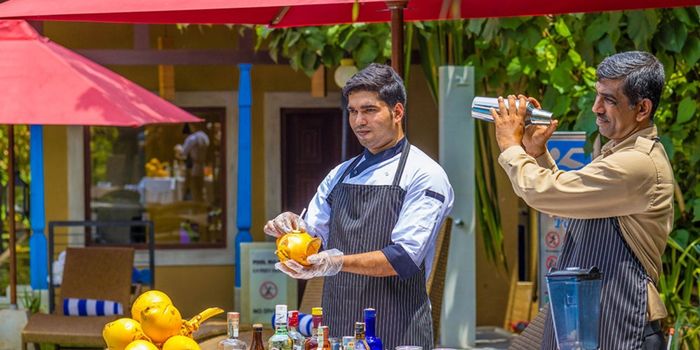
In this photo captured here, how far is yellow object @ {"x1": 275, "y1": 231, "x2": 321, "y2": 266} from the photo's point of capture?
336 centimetres

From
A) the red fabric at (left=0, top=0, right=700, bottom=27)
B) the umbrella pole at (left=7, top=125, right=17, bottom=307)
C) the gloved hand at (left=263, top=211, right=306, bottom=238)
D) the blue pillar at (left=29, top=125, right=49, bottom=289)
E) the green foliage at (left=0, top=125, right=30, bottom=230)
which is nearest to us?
the gloved hand at (left=263, top=211, right=306, bottom=238)

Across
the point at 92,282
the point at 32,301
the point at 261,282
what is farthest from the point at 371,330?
the point at 32,301

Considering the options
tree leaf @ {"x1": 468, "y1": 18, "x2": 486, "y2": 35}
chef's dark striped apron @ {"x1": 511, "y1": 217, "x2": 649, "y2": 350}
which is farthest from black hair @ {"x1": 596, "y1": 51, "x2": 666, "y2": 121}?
tree leaf @ {"x1": 468, "y1": 18, "x2": 486, "y2": 35}

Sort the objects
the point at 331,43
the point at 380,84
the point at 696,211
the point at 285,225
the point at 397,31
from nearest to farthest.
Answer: the point at 285,225 → the point at 380,84 → the point at 397,31 → the point at 696,211 → the point at 331,43

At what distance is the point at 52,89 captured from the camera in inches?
260

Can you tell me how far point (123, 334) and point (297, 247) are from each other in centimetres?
56

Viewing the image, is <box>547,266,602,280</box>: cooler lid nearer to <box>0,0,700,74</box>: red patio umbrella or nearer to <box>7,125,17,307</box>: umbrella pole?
<box>0,0,700,74</box>: red patio umbrella

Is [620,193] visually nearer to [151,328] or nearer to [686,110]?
[151,328]

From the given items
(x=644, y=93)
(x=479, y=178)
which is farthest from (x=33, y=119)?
(x=644, y=93)

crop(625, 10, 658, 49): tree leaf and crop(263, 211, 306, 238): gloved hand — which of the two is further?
crop(625, 10, 658, 49): tree leaf

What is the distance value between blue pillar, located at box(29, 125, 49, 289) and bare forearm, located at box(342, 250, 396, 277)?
5888 mm

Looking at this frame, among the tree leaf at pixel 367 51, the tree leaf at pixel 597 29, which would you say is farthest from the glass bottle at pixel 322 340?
the tree leaf at pixel 367 51

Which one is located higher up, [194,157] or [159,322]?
[194,157]

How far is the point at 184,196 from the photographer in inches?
418
